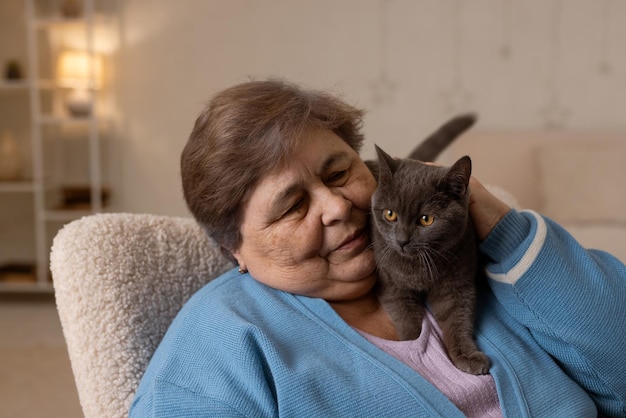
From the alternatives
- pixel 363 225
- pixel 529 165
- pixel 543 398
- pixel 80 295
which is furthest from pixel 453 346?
pixel 529 165

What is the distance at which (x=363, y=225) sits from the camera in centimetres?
130

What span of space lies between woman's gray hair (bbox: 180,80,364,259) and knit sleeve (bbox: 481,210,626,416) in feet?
1.42

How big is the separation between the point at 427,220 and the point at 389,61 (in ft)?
10.1

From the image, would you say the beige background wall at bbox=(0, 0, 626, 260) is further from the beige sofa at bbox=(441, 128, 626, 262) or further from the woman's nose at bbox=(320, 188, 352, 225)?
the woman's nose at bbox=(320, 188, 352, 225)

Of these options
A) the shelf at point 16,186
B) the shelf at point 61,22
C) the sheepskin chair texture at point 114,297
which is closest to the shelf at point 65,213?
the shelf at point 16,186

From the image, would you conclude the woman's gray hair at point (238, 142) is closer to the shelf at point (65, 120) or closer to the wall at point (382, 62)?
the wall at point (382, 62)

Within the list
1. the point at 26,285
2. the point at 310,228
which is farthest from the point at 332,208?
the point at 26,285

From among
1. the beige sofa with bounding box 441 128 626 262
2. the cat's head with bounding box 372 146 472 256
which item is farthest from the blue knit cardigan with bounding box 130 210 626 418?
Result: the beige sofa with bounding box 441 128 626 262

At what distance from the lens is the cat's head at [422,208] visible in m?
1.18

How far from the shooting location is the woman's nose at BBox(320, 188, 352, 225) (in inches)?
46.9

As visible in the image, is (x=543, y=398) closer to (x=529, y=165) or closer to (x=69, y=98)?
(x=529, y=165)

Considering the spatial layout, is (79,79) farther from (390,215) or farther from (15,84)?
(390,215)

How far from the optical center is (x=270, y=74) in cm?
386

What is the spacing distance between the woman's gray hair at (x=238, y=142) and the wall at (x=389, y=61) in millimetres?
2656
